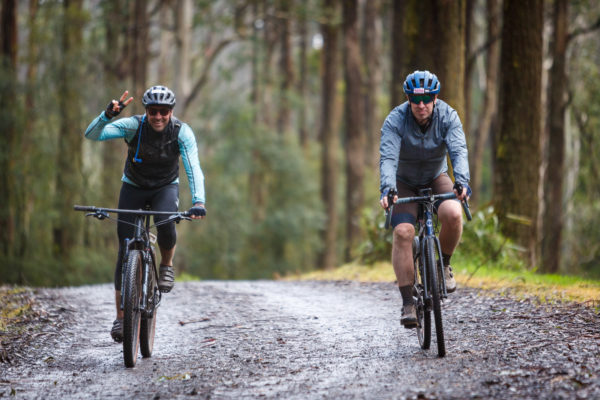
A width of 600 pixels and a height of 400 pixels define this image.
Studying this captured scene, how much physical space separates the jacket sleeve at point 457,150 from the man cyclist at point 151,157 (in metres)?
2.21

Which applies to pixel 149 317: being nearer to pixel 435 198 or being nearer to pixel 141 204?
pixel 141 204

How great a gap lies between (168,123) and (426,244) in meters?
2.57

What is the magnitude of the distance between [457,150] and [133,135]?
289cm

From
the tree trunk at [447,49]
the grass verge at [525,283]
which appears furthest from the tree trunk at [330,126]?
the grass verge at [525,283]

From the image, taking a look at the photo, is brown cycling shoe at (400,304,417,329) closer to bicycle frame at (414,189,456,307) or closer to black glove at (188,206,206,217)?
bicycle frame at (414,189,456,307)

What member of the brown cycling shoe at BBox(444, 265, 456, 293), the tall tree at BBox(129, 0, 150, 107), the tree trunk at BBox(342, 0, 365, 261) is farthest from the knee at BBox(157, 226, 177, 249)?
the tall tree at BBox(129, 0, 150, 107)

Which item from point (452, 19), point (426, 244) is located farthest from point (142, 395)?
point (452, 19)

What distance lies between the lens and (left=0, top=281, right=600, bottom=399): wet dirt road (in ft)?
17.4

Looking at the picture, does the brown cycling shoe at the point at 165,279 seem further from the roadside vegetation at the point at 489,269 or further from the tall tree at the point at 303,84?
the tall tree at the point at 303,84

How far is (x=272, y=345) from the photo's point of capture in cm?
723

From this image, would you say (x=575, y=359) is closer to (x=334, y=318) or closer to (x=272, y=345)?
(x=272, y=345)

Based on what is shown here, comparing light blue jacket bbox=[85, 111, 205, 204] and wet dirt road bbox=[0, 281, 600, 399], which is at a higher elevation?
light blue jacket bbox=[85, 111, 205, 204]

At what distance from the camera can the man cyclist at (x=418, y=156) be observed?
256 inches

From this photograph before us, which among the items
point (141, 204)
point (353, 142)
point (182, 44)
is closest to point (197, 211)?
point (141, 204)
